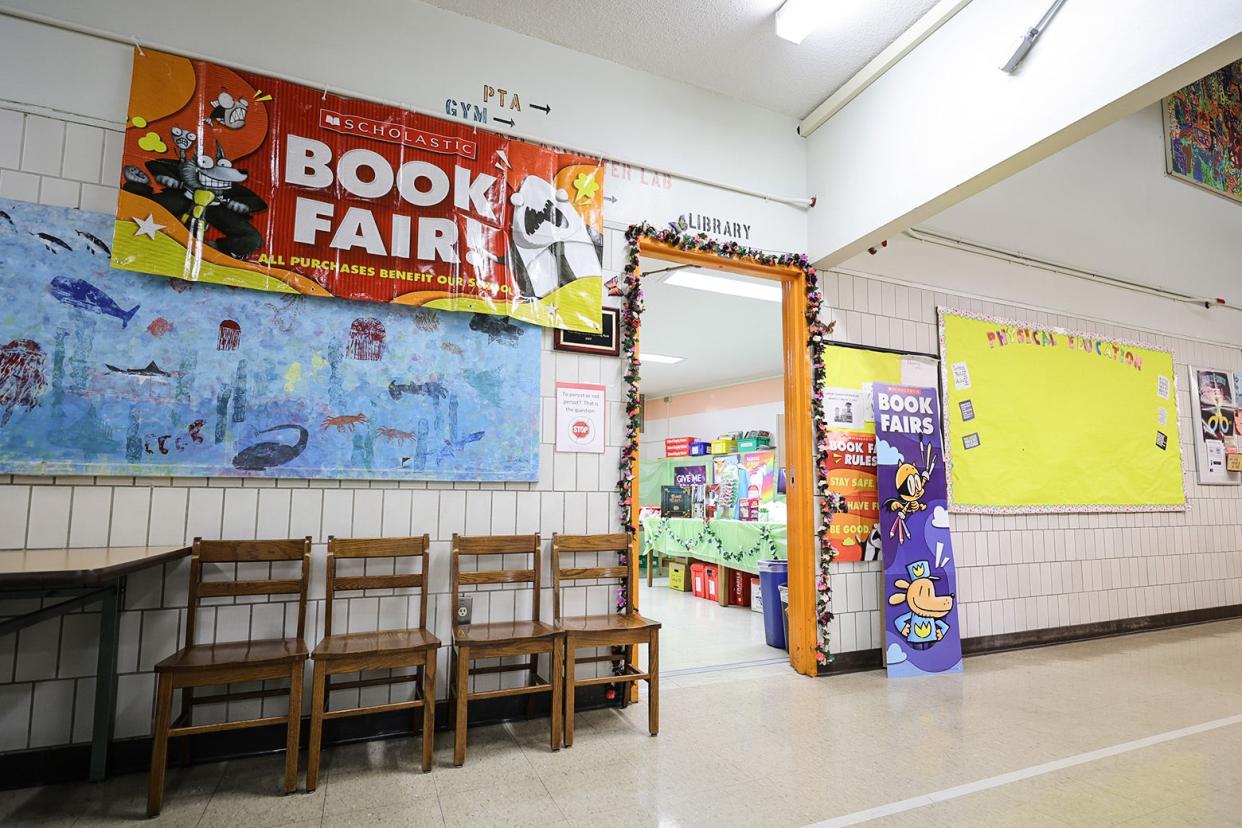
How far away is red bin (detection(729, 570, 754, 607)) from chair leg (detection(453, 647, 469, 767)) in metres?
4.45

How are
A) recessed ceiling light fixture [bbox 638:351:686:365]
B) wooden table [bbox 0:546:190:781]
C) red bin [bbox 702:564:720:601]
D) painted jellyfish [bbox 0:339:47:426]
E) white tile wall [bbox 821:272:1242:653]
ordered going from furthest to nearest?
recessed ceiling light fixture [bbox 638:351:686:365] → red bin [bbox 702:564:720:601] → white tile wall [bbox 821:272:1242:653] → painted jellyfish [bbox 0:339:47:426] → wooden table [bbox 0:546:190:781]

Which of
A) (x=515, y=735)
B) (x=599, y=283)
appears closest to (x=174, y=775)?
(x=515, y=735)

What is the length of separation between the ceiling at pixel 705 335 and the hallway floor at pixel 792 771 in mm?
3348

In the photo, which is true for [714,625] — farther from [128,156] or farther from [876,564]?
[128,156]

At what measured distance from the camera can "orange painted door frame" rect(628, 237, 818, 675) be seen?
409 cm

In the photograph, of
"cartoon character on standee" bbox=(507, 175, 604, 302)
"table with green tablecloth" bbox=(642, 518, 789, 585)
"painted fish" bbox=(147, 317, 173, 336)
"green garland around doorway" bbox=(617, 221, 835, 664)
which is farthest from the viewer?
"table with green tablecloth" bbox=(642, 518, 789, 585)

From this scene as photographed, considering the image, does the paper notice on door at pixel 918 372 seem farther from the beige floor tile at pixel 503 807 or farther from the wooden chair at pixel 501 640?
the beige floor tile at pixel 503 807

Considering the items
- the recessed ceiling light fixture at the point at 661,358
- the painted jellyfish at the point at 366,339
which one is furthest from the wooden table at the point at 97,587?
the recessed ceiling light fixture at the point at 661,358

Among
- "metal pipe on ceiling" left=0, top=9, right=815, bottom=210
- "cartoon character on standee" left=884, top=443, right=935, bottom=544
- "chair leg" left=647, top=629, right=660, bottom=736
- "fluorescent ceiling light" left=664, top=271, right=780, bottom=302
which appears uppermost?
"fluorescent ceiling light" left=664, top=271, right=780, bottom=302

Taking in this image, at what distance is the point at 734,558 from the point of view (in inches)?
257

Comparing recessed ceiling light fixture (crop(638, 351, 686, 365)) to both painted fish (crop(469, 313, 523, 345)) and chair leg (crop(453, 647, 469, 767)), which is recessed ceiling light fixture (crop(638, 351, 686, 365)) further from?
chair leg (crop(453, 647, 469, 767))

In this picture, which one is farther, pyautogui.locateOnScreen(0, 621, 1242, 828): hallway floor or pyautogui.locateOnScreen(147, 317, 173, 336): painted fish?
pyautogui.locateOnScreen(147, 317, 173, 336): painted fish

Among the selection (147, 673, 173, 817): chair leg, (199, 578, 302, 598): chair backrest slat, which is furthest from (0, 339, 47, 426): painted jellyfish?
(147, 673, 173, 817): chair leg

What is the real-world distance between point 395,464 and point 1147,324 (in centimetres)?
678
